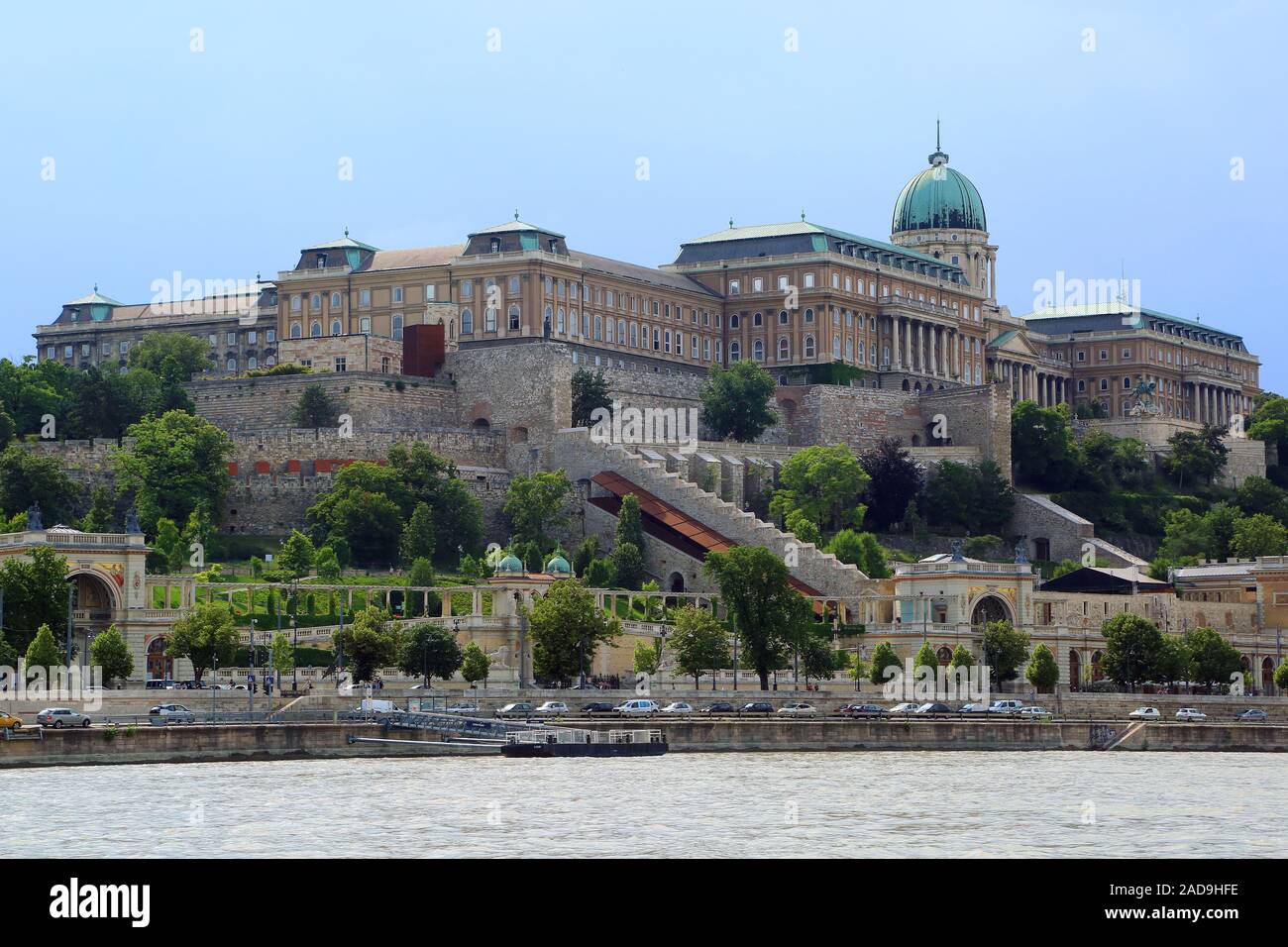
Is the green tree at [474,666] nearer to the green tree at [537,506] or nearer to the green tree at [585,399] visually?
the green tree at [537,506]

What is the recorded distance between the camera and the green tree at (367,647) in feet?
312

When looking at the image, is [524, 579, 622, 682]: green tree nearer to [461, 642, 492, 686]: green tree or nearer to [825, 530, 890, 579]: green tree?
[461, 642, 492, 686]: green tree

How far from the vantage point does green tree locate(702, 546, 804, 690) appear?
337 ft

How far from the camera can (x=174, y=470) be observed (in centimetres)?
12644

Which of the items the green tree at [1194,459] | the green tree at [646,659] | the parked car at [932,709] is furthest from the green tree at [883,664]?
the green tree at [1194,459]

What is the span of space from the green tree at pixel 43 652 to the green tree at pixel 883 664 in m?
34.4

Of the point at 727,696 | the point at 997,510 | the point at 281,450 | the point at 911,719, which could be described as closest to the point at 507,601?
the point at 727,696

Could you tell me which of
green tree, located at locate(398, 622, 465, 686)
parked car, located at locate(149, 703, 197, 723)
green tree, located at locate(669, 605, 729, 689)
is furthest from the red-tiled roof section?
parked car, located at locate(149, 703, 197, 723)

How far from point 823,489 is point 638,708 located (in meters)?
48.5

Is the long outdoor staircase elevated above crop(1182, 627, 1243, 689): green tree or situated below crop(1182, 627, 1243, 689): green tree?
above

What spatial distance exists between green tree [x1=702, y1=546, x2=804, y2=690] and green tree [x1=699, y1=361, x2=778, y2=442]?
43.5 m

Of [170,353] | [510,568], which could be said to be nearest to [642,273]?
[170,353]
